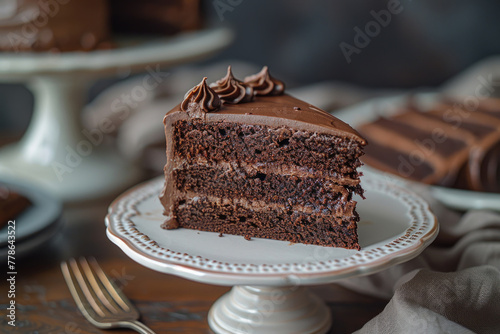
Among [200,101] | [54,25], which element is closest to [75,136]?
[54,25]

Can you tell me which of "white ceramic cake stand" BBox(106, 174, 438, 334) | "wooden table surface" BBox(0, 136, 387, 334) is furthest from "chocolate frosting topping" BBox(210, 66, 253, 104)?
"wooden table surface" BBox(0, 136, 387, 334)

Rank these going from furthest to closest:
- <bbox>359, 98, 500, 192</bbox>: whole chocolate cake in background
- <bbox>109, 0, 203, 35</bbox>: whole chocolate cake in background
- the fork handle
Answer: <bbox>109, 0, 203, 35</bbox>: whole chocolate cake in background, <bbox>359, 98, 500, 192</bbox>: whole chocolate cake in background, the fork handle

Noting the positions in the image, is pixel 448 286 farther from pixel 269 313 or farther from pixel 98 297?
pixel 98 297

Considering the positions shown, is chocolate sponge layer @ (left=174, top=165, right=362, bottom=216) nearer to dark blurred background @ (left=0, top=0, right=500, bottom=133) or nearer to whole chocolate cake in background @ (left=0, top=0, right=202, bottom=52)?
whole chocolate cake in background @ (left=0, top=0, right=202, bottom=52)

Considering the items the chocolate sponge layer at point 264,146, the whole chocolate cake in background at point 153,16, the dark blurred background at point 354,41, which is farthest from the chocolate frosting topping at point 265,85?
the dark blurred background at point 354,41

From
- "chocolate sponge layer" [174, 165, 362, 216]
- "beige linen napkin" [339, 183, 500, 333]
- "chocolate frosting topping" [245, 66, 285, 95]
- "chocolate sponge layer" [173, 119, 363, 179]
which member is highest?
"chocolate frosting topping" [245, 66, 285, 95]

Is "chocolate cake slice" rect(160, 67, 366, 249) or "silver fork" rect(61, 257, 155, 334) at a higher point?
"chocolate cake slice" rect(160, 67, 366, 249)
